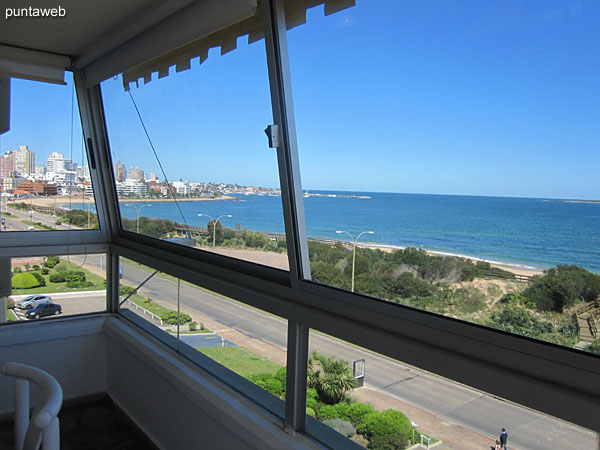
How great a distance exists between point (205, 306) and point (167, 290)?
52cm

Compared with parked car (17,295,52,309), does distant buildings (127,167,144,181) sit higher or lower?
higher

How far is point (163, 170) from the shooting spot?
3035 millimetres

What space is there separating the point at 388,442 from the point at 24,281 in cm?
323

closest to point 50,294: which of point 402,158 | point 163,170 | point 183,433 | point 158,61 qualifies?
point 163,170

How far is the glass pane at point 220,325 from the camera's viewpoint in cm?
214

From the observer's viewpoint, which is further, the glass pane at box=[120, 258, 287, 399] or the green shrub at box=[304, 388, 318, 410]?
the glass pane at box=[120, 258, 287, 399]

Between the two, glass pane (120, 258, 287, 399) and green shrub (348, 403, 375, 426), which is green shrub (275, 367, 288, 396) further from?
green shrub (348, 403, 375, 426)

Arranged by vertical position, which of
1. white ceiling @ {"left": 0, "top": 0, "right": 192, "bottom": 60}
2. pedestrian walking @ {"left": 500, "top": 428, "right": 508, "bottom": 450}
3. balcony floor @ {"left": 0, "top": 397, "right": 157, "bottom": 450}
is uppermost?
white ceiling @ {"left": 0, "top": 0, "right": 192, "bottom": 60}

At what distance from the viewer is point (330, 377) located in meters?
1.82

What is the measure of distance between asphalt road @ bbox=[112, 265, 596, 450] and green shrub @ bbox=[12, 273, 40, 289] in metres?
2.27

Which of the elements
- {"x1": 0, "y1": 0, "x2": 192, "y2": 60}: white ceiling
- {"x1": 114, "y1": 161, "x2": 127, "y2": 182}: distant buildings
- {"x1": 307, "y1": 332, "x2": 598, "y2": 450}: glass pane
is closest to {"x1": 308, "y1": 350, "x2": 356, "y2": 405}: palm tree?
{"x1": 307, "y1": 332, "x2": 598, "y2": 450}: glass pane

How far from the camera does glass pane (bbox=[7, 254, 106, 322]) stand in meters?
3.50

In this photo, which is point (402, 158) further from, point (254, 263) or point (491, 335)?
point (254, 263)

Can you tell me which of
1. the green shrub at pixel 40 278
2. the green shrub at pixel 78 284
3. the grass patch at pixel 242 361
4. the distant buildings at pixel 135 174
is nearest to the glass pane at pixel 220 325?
the grass patch at pixel 242 361
